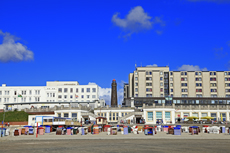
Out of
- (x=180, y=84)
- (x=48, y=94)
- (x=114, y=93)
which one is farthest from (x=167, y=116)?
(x=48, y=94)

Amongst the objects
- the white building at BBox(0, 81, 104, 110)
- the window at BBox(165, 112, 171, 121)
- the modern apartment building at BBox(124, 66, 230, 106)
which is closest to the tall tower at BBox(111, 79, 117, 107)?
the modern apartment building at BBox(124, 66, 230, 106)

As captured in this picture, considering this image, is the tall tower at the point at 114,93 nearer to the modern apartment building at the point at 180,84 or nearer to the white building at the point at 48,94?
the modern apartment building at the point at 180,84

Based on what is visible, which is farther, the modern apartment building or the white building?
the white building

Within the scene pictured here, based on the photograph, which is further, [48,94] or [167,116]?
[48,94]

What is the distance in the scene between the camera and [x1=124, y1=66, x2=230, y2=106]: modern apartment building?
115500 millimetres

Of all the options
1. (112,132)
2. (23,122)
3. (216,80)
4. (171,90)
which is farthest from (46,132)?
(216,80)

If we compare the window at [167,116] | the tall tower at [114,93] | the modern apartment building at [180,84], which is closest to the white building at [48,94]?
the tall tower at [114,93]

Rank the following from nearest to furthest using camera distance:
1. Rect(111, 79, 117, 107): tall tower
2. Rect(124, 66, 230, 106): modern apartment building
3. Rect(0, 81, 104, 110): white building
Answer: Rect(111, 79, 117, 107): tall tower, Rect(124, 66, 230, 106): modern apartment building, Rect(0, 81, 104, 110): white building

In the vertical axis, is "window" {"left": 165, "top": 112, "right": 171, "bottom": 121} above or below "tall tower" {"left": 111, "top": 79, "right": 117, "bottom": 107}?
below

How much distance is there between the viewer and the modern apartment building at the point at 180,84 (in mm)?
115500

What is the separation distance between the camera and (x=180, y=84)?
→ 119 m

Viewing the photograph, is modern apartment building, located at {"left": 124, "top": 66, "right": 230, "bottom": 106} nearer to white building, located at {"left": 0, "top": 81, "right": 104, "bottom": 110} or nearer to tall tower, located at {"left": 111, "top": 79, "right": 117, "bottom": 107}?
tall tower, located at {"left": 111, "top": 79, "right": 117, "bottom": 107}

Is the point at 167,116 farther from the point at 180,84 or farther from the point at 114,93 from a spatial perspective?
the point at 180,84

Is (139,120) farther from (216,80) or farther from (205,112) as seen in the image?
(216,80)
